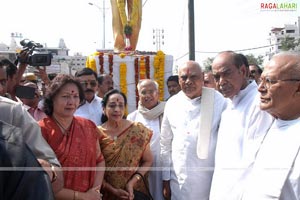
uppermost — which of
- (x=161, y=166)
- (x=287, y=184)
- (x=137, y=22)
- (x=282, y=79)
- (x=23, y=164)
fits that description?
(x=137, y=22)

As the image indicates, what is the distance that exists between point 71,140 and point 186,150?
2.97ft

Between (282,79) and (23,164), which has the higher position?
(282,79)

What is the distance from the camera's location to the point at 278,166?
1723 mm

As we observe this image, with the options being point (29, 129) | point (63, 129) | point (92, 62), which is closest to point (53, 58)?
point (92, 62)

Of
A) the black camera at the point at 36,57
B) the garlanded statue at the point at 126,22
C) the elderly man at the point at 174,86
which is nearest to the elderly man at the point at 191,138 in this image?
the black camera at the point at 36,57

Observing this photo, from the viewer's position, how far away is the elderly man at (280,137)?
1678 millimetres

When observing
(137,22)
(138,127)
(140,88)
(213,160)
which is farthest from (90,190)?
(137,22)

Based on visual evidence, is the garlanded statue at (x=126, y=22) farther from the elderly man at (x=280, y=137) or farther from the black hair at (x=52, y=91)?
the elderly man at (x=280, y=137)

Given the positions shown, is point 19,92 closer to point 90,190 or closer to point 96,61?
point 90,190

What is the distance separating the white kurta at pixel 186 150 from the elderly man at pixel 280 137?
91cm

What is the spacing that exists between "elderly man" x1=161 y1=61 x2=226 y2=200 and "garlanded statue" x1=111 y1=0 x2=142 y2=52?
5.52 meters

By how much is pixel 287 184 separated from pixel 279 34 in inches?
2122

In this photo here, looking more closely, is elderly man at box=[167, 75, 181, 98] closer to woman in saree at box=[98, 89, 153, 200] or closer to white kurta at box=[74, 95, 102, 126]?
white kurta at box=[74, 95, 102, 126]

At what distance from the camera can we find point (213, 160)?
113 inches
